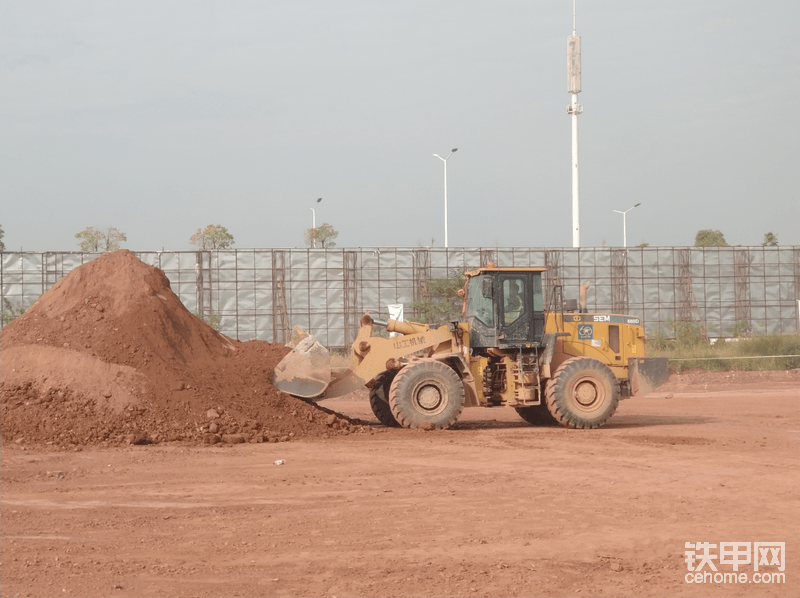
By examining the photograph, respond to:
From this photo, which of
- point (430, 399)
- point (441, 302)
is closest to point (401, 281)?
point (441, 302)

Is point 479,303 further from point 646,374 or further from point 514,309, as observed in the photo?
point 646,374

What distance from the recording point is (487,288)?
49.6ft

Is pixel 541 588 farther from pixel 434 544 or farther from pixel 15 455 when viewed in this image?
pixel 15 455

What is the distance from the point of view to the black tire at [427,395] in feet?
47.7

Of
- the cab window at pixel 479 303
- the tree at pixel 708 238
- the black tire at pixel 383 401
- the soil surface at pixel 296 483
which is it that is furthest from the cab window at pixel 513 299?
the tree at pixel 708 238

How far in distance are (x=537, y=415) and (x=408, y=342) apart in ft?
10.4

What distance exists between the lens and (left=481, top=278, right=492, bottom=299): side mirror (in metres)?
15.1

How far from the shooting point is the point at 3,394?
13.4m

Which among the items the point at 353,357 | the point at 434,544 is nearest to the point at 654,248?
the point at 353,357

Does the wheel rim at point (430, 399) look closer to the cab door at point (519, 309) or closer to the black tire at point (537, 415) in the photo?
the cab door at point (519, 309)

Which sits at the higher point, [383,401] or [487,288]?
[487,288]

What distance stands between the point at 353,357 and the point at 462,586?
30.0 ft

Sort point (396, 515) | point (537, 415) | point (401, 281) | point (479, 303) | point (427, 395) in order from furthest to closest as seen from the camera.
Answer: point (401, 281) → point (537, 415) → point (479, 303) → point (427, 395) → point (396, 515)

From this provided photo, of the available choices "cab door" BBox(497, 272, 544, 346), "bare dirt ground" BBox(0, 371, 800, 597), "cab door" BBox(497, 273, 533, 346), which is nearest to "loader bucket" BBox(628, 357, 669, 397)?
"bare dirt ground" BBox(0, 371, 800, 597)
